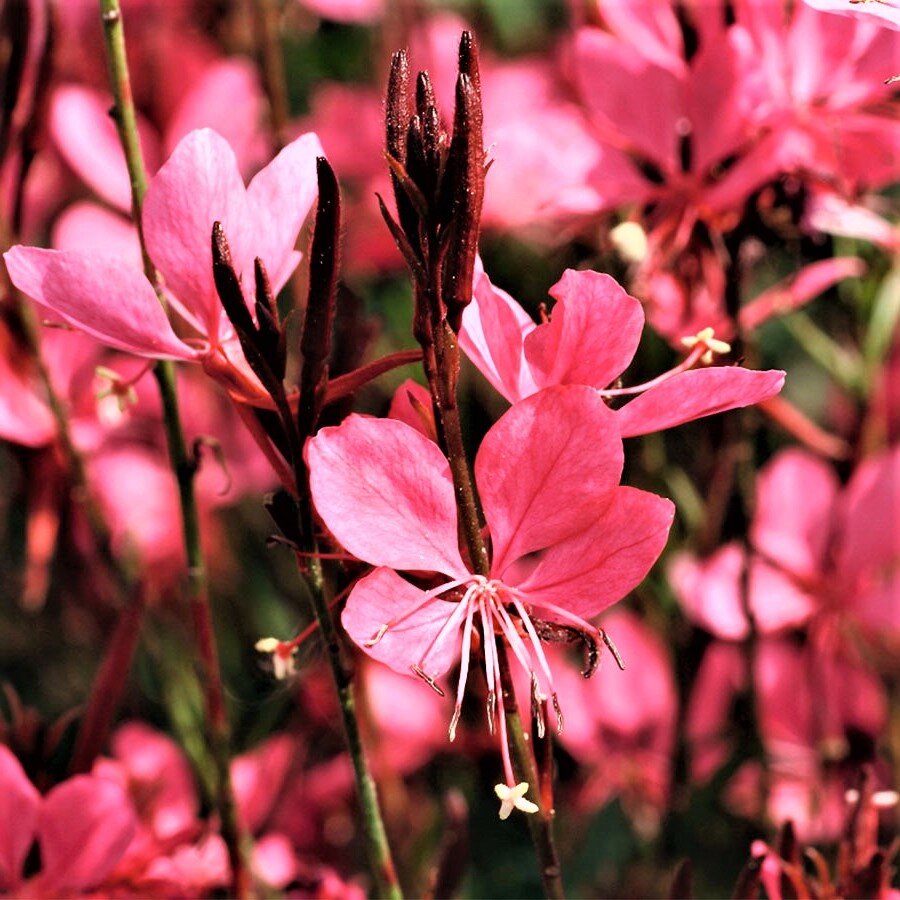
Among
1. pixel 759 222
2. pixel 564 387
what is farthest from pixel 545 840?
pixel 759 222

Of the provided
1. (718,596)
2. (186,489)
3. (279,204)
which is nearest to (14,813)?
(186,489)

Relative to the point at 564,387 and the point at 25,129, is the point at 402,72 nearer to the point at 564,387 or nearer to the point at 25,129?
the point at 564,387

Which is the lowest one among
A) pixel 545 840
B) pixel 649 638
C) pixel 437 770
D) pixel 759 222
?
pixel 437 770

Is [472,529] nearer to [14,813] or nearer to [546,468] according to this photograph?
[546,468]

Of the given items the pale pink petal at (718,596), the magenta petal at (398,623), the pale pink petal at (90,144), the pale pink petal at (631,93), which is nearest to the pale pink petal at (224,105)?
the pale pink petal at (90,144)

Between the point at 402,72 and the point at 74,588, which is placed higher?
the point at 402,72
